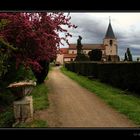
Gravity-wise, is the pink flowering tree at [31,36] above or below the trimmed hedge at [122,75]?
above

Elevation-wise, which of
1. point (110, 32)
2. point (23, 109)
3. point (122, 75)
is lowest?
point (23, 109)

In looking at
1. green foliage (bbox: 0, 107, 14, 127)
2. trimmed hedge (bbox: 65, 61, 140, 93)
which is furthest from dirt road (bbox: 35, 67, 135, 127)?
trimmed hedge (bbox: 65, 61, 140, 93)

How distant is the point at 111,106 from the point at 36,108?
5.98 ft

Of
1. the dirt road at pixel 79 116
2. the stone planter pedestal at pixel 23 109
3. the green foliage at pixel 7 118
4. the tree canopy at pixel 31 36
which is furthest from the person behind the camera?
the tree canopy at pixel 31 36

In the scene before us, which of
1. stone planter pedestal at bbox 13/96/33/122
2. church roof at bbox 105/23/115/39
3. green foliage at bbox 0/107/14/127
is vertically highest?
church roof at bbox 105/23/115/39

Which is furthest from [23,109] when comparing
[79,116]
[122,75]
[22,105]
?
[122,75]

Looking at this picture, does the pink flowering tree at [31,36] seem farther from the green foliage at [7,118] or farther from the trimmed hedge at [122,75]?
the trimmed hedge at [122,75]

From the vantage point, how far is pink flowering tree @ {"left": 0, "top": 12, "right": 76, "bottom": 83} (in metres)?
6.47

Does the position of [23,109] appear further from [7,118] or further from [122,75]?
[122,75]

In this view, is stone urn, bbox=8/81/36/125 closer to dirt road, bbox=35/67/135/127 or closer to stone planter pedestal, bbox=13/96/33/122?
stone planter pedestal, bbox=13/96/33/122

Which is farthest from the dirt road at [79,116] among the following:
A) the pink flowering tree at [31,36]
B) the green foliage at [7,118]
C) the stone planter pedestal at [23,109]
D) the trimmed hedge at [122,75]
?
the trimmed hedge at [122,75]

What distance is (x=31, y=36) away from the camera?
7352 millimetres

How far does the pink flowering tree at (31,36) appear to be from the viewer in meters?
6.47

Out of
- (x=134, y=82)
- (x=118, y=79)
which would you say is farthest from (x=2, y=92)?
(x=118, y=79)
